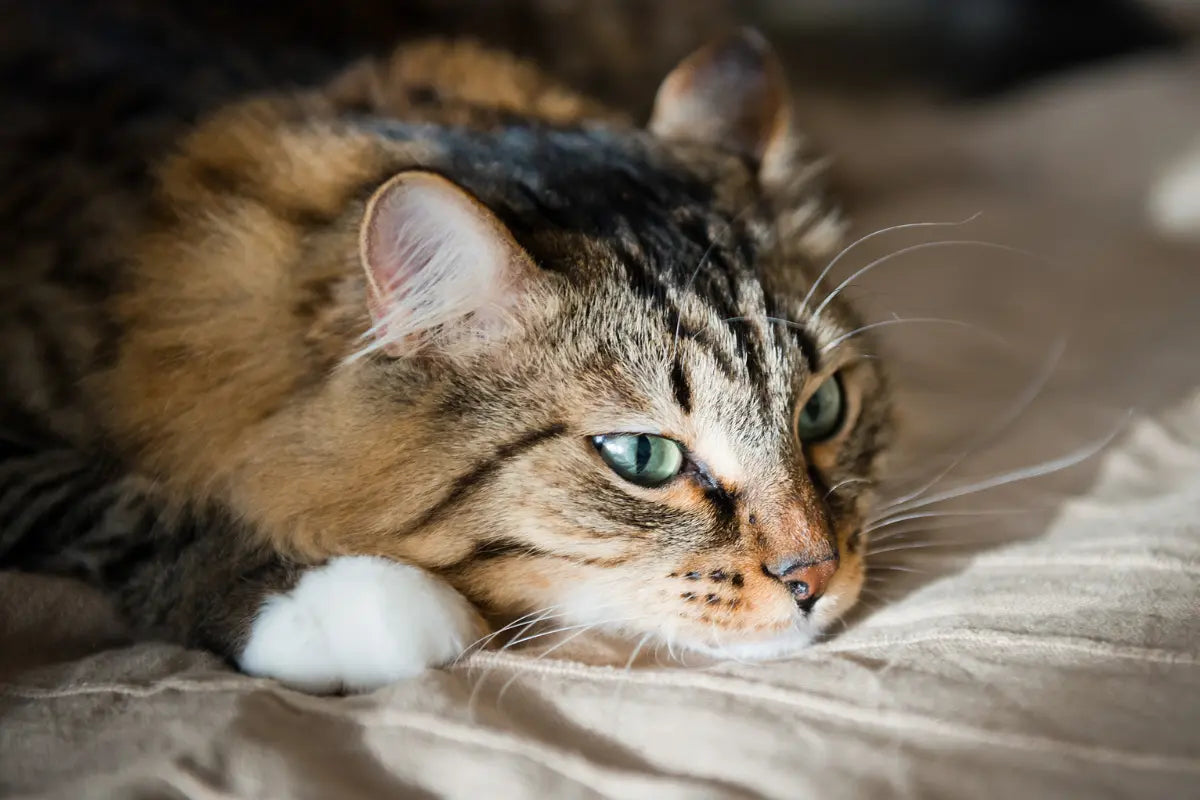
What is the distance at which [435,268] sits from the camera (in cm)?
89

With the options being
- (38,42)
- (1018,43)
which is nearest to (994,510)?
(38,42)

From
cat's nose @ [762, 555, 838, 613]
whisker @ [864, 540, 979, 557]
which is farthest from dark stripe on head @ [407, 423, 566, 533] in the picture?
whisker @ [864, 540, 979, 557]

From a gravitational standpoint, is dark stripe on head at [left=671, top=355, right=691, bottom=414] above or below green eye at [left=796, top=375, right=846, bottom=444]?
below

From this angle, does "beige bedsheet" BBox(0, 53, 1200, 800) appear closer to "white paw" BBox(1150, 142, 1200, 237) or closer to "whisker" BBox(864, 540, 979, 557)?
"whisker" BBox(864, 540, 979, 557)

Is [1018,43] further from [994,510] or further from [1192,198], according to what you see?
[994,510]

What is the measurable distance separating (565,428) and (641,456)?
8 cm

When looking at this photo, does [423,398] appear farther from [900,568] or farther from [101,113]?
[101,113]

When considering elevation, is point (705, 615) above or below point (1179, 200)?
below

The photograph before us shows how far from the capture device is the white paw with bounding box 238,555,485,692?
2.78ft

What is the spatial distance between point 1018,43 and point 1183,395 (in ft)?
4.83

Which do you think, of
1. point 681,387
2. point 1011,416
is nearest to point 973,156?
point 1011,416

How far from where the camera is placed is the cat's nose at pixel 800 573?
90 cm

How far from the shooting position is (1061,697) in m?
0.77

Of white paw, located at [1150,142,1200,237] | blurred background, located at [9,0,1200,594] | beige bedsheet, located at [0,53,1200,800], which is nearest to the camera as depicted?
beige bedsheet, located at [0,53,1200,800]
